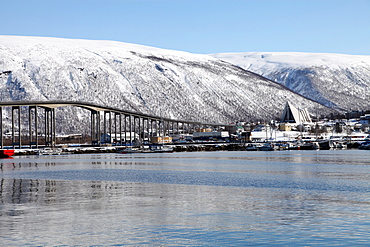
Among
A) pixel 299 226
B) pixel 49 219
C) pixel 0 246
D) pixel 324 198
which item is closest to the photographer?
pixel 0 246

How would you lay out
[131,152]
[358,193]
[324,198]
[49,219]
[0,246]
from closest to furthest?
1. [0,246]
2. [49,219]
3. [324,198]
4. [358,193]
5. [131,152]

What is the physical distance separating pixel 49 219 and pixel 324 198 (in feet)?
48.8

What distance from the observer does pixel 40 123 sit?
652 ft

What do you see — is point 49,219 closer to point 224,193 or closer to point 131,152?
point 224,193

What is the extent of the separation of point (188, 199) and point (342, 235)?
12.3m

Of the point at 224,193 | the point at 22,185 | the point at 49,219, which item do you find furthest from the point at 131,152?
the point at 49,219

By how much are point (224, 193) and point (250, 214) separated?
8940 millimetres

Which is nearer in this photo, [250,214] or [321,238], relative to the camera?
[321,238]

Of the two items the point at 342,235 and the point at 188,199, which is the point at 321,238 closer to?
the point at 342,235

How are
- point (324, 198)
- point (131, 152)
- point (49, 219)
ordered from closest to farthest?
1. point (49, 219)
2. point (324, 198)
3. point (131, 152)

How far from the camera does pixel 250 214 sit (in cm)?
2589

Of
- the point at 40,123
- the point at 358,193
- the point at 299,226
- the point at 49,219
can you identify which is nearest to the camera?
the point at 299,226

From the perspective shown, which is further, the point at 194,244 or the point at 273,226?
the point at 273,226

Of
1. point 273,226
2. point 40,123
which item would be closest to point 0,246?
point 273,226
